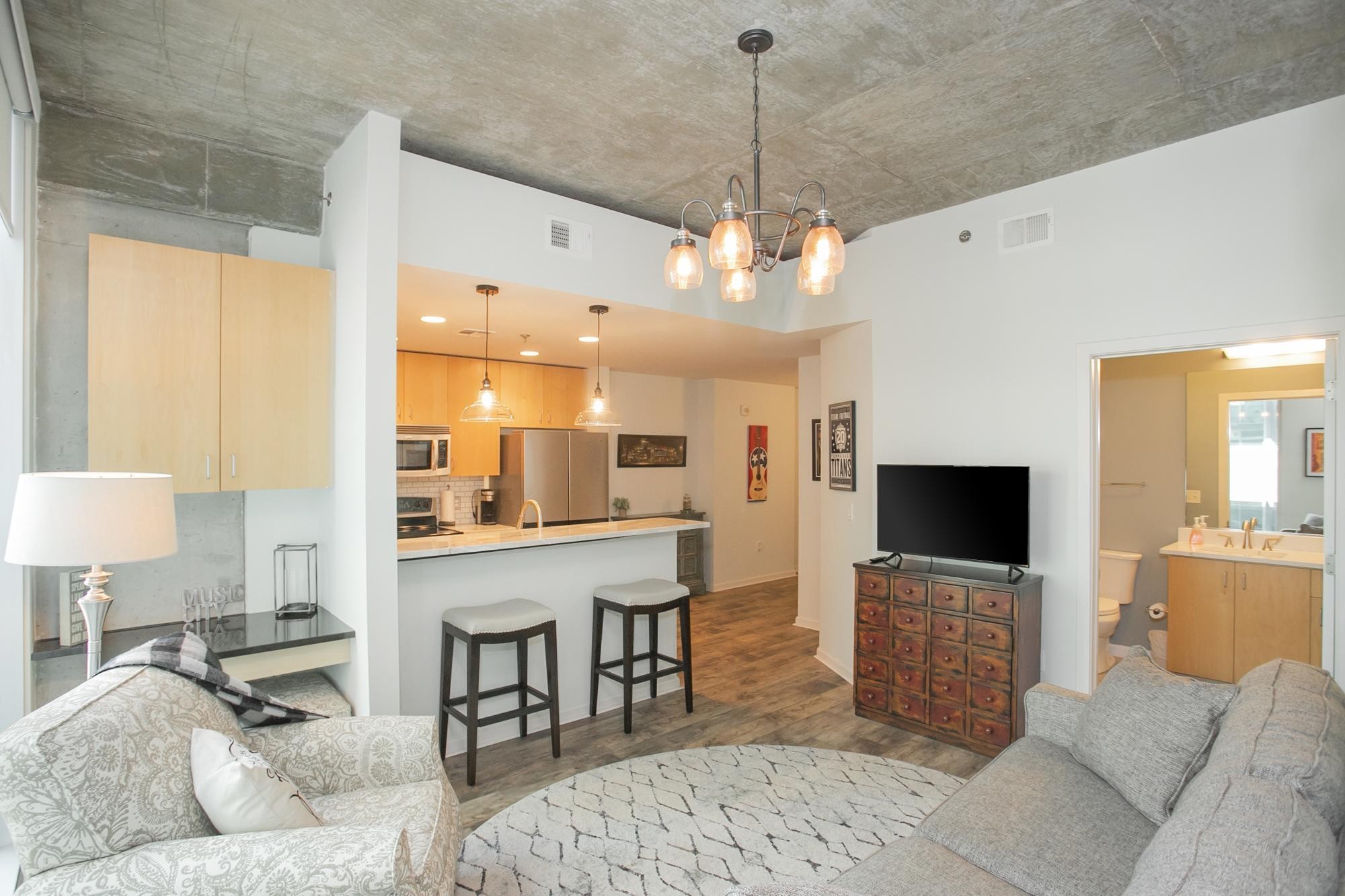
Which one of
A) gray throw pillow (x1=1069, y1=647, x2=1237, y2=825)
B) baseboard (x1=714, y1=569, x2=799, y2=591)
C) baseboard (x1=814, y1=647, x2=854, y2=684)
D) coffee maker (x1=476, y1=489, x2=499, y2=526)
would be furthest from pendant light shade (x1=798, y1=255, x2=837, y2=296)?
baseboard (x1=714, y1=569, x2=799, y2=591)

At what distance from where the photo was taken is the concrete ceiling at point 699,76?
2203mm

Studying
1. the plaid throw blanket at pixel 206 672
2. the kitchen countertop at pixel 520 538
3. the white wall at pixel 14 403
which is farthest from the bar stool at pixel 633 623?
the white wall at pixel 14 403

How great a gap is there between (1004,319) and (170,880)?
4.04 m

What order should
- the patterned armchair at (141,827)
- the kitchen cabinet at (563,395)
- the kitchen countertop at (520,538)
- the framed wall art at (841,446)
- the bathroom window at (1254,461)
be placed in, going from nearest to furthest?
1. the patterned armchair at (141,827)
2. the kitchen countertop at (520,538)
3. the bathroom window at (1254,461)
4. the framed wall art at (841,446)
5. the kitchen cabinet at (563,395)

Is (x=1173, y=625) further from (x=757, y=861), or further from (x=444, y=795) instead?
(x=444, y=795)

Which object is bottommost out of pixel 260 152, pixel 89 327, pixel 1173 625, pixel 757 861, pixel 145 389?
pixel 757 861

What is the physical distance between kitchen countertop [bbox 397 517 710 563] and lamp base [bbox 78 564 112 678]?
1.11 meters

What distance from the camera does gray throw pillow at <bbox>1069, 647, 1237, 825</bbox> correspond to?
191cm

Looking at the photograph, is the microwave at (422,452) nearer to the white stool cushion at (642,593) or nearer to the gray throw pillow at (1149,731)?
the white stool cushion at (642,593)

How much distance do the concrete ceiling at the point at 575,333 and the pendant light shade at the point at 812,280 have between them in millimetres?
1653

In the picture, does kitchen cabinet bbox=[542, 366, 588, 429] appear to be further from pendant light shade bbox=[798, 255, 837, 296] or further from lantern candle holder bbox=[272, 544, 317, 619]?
pendant light shade bbox=[798, 255, 837, 296]

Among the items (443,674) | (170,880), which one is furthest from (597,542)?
(170,880)

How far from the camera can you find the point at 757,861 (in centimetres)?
257

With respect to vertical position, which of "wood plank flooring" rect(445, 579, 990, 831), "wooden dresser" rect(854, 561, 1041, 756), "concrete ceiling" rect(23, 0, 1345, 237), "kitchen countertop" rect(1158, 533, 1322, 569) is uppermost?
"concrete ceiling" rect(23, 0, 1345, 237)
